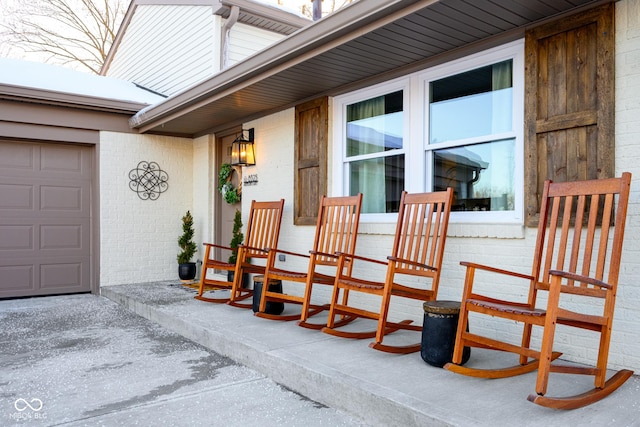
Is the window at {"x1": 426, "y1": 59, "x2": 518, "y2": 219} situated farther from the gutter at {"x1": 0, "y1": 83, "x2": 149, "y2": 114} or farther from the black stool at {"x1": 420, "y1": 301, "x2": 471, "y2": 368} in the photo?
the gutter at {"x1": 0, "y1": 83, "x2": 149, "y2": 114}

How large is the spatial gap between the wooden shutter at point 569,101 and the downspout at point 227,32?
182 inches

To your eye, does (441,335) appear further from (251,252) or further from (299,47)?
(251,252)

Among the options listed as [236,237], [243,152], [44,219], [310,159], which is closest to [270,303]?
[310,159]

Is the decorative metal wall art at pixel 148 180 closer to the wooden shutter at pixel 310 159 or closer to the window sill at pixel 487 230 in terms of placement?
the wooden shutter at pixel 310 159

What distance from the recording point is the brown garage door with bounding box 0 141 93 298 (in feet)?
17.4

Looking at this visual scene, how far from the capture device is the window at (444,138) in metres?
3.11

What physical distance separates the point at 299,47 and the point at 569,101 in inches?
69.1

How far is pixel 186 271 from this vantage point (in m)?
5.94

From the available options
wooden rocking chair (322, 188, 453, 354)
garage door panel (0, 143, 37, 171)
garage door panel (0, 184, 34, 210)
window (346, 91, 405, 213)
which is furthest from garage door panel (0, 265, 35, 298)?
wooden rocking chair (322, 188, 453, 354)

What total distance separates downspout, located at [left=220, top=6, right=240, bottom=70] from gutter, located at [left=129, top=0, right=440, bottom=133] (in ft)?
5.52

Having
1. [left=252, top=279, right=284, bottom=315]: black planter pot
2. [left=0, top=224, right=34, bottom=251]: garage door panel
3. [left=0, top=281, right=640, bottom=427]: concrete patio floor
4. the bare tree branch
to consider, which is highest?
the bare tree branch

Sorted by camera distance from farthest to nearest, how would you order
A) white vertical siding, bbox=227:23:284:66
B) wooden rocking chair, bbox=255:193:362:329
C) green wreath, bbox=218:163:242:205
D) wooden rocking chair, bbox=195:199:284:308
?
1. white vertical siding, bbox=227:23:284:66
2. green wreath, bbox=218:163:242:205
3. wooden rocking chair, bbox=195:199:284:308
4. wooden rocking chair, bbox=255:193:362:329

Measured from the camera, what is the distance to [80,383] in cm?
268

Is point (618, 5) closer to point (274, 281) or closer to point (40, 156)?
point (274, 281)
